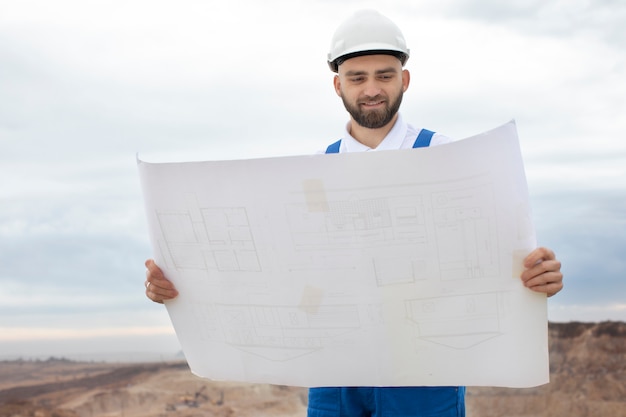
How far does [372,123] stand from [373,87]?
160mm

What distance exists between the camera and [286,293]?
2857 mm

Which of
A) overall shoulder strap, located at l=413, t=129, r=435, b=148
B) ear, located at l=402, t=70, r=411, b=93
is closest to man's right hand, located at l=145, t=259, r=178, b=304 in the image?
overall shoulder strap, located at l=413, t=129, r=435, b=148

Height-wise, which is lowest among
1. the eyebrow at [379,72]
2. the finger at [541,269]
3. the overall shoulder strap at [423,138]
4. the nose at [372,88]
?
the finger at [541,269]

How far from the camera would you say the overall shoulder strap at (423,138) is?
320 cm

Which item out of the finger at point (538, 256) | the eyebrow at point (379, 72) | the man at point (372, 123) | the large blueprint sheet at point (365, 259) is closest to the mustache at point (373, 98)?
the man at point (372, 123)

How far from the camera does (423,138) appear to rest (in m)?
3.24

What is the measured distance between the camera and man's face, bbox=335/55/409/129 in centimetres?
327

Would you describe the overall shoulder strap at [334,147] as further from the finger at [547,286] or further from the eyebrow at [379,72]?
the finger at [547,286]

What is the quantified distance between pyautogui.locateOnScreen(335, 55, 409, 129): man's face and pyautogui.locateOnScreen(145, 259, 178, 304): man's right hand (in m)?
1.11

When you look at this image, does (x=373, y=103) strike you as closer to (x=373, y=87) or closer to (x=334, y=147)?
(x=373, y=87)

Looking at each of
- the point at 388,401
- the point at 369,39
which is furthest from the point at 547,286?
the point at 369,39

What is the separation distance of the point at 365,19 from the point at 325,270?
4.04 feet

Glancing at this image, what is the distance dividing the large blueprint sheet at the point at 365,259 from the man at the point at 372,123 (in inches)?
5.6

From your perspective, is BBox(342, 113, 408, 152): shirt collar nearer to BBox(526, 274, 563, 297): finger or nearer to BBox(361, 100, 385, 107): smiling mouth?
BBox(361, 100, 385, 107): smiling mouth
